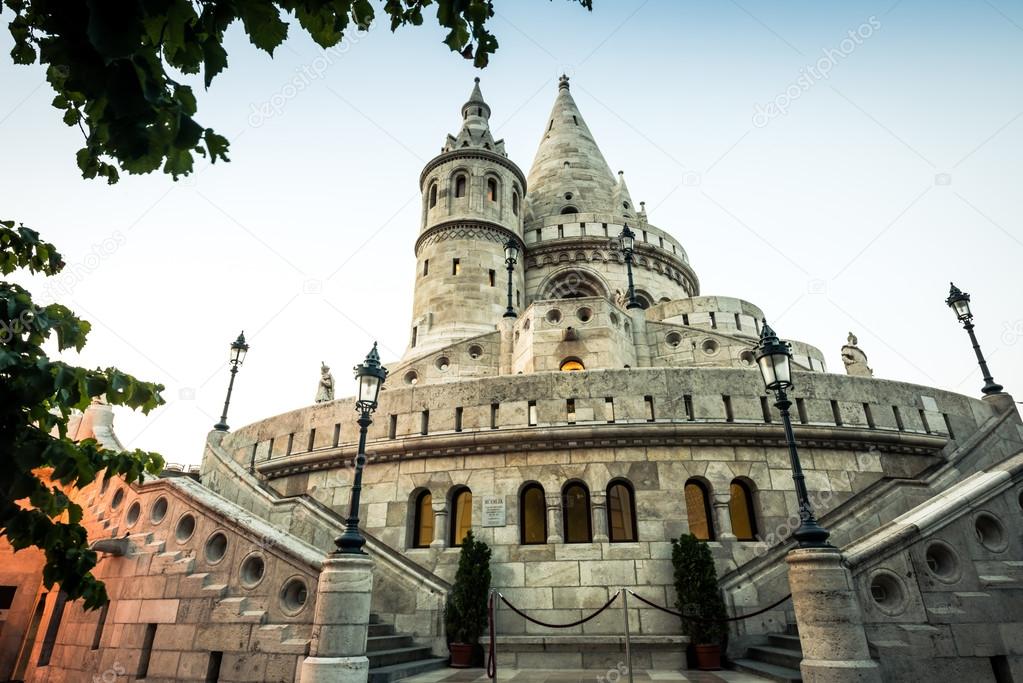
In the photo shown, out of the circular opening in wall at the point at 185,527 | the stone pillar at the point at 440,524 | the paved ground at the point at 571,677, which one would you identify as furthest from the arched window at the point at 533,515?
the circular opening in wall at the point at 185,527

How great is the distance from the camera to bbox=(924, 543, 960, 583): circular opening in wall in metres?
7.34

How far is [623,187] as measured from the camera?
3656cm

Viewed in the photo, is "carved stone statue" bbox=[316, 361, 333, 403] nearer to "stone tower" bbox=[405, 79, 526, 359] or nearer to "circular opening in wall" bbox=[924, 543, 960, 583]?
"stone tower" bbox=[405, 79, 526, 359]

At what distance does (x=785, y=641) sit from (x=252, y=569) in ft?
27.5

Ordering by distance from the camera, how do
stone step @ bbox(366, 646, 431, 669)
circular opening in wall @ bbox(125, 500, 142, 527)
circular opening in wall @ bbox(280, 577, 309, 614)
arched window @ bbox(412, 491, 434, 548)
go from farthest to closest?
arched window @ bbox(412, 491, 434, 548) < circular opening in wall @ bbox(125, 500, 142, 527) < stone step @ bbox(366, 646, 431, 669) < circular opening in wall @ bbox(280, 577, 309, 614)

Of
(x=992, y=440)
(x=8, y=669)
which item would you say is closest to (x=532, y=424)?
(x=992, y=440)

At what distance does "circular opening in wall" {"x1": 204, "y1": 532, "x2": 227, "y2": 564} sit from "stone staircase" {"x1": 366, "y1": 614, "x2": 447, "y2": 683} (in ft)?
9.03

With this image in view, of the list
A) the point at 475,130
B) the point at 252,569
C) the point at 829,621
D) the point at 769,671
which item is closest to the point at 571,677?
the point at 769,671

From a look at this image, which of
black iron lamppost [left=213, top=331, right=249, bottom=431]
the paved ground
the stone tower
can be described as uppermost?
the stone tower

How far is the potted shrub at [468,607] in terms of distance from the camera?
8664 millimetres

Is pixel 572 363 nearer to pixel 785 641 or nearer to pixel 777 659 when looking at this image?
pixel 785 641

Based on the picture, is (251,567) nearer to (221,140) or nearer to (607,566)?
(607,566)

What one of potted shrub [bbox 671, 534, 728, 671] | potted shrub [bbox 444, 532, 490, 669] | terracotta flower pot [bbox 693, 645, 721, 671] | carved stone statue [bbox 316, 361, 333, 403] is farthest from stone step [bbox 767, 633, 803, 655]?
carved stone statue [bbox 316, 361, 333, 403]

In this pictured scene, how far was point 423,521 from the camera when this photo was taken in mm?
11445
